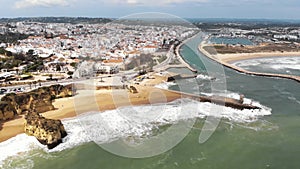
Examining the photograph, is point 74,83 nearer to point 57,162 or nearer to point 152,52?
point 57,162

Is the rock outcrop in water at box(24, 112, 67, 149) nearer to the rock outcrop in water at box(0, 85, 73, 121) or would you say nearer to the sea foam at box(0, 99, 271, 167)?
the sea foam at box(0, 99, 271, 167)

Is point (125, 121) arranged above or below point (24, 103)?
below

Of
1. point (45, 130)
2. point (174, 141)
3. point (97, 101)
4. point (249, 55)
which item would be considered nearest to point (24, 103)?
point (97, 101)

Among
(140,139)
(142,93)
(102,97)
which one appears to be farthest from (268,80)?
(140,139)

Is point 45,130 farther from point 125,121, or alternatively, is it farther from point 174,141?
point 174,141

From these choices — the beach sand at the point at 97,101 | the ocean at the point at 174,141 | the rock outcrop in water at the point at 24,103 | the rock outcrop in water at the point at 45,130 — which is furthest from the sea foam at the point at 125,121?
the rock outcrop in water at the point at 24,103

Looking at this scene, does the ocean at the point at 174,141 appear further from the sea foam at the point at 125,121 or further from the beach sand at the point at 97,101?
the beach sand at the point at 97,101
